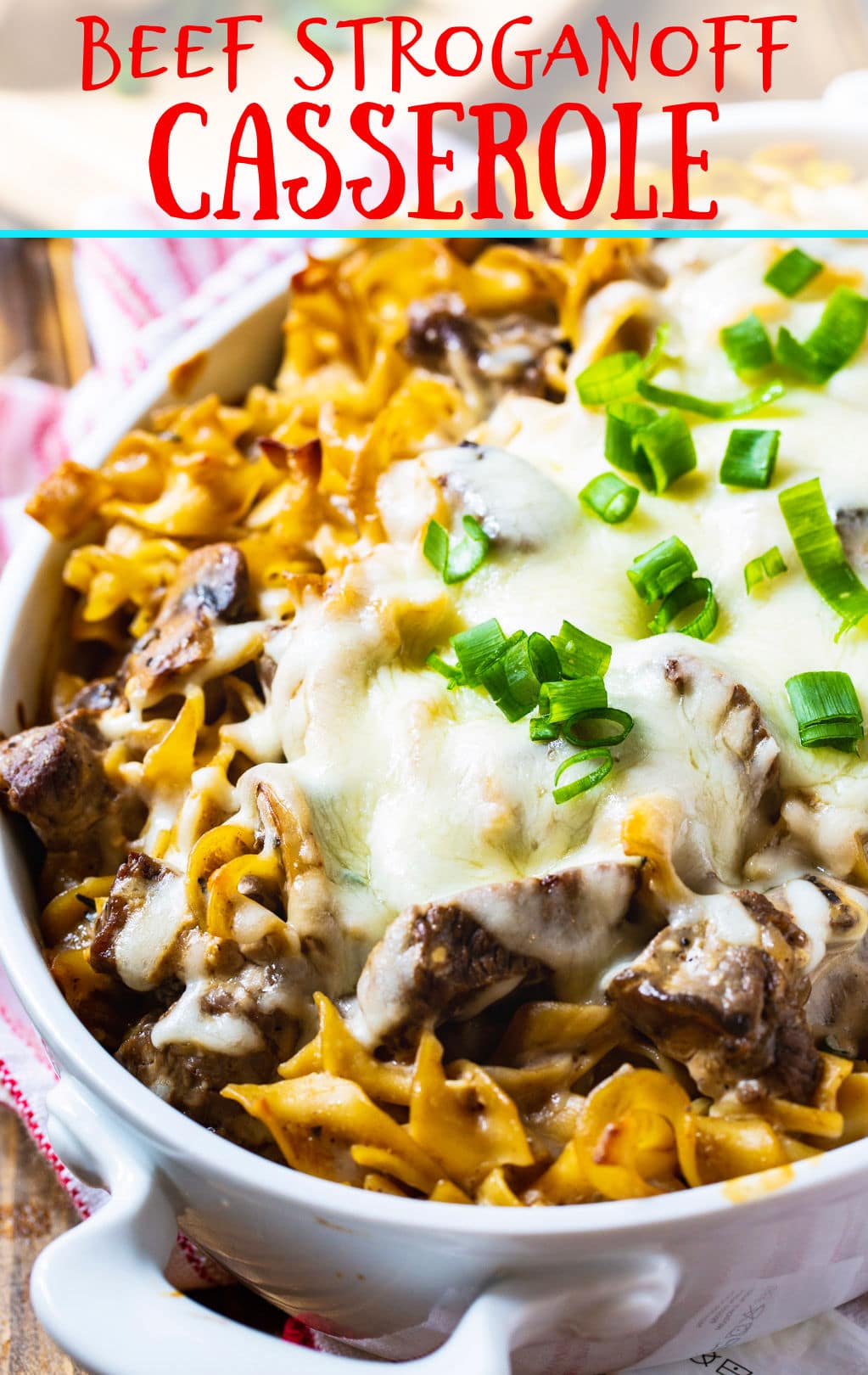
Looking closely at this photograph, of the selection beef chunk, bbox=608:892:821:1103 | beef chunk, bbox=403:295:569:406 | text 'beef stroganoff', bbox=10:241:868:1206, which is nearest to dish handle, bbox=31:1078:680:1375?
text 'beef stroganoff', bbox=10:241:868:1206

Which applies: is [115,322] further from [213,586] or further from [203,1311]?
[203,1311]

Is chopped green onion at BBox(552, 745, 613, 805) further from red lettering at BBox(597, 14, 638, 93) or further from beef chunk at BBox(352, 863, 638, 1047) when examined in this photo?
red lettering at BBox(597, 14, 638, 93)

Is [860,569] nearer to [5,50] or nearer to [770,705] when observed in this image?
[770,705]

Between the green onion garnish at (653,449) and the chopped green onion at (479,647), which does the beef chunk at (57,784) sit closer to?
the chopped green onion at (479,647)

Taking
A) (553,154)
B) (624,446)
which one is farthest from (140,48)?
(624,446)

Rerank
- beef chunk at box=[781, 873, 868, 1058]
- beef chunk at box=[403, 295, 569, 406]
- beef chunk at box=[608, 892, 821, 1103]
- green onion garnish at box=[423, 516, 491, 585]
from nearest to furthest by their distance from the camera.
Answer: beef chunk at box=[608, 892, 821, 1103] → beef chunk at box=[781, 873, 868, 1058] → green onion garnish at box=[423, 516, 491, 585] → beef chunk at box=[403, 295, 569, 406]

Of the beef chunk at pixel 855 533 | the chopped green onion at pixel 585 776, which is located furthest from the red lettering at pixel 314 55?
the chopped green onion at pixel 585 776

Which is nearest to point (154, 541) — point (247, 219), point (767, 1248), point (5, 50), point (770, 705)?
point (247, 219)
